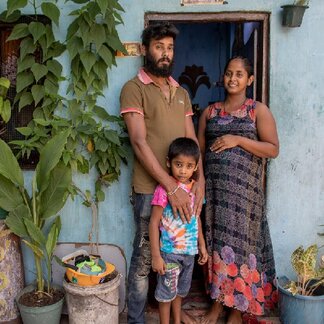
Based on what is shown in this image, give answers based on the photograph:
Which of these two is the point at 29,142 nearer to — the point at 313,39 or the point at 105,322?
the point at 105,322

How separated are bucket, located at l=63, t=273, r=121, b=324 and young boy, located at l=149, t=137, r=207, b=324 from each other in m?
0.34

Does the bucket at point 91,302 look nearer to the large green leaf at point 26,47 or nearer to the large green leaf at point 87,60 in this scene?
the large green leaf at point 87,60

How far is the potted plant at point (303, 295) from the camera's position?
289cm

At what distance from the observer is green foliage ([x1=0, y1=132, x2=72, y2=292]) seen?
2.84 metres

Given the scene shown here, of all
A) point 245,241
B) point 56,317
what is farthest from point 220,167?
point 56,317

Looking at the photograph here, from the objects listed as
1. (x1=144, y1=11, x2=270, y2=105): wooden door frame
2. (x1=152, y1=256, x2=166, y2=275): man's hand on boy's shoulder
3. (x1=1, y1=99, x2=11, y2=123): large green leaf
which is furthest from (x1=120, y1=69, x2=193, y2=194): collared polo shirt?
(x1=1, y1=99, x2=11, y2=123): large green leaf

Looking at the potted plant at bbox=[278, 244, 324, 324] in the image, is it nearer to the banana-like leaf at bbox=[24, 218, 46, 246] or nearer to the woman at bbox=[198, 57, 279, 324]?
the woman at bbox=[198, 57, 279, 324]

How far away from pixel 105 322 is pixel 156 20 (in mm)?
2085

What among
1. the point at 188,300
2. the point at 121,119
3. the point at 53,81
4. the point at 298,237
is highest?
the point at 53,81

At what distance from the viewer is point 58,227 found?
305 cm

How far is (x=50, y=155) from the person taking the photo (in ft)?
9.34

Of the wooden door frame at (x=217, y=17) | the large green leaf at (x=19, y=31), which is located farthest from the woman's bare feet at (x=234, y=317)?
the large green leaf at (x=19, y=31)

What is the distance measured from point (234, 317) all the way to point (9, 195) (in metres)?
1.76

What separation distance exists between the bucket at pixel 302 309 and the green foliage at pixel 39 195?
5.29 feet
